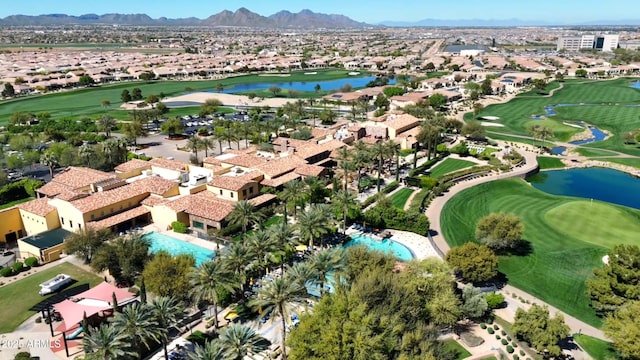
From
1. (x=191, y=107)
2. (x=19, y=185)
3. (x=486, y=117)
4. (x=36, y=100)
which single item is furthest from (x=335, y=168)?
(x=36, y=100)

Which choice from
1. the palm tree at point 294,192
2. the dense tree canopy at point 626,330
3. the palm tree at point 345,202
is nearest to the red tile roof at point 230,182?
the palm tree at point 294,192

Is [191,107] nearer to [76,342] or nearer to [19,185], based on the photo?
[19,185]

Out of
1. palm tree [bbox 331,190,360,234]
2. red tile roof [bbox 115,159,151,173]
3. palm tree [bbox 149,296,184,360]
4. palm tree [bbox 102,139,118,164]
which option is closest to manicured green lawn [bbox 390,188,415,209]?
palm tree [bbox 331,190,360,234]

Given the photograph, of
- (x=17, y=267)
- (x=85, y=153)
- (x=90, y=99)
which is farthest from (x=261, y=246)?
(x=90, y=99)

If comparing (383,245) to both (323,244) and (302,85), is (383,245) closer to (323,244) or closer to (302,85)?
(323,244)

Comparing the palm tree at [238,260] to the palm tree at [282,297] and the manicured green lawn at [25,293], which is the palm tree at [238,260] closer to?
the palm tree at [282,297]
